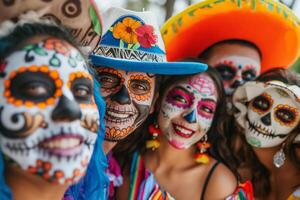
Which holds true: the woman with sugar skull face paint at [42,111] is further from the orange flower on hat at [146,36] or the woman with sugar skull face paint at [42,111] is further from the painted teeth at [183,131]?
the painted teeth at [183,131]

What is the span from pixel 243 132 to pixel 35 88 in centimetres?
174

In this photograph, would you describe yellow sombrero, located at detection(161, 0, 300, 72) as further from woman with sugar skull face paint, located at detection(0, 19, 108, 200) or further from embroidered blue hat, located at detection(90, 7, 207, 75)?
woman with sugar skull face paint, located at detection(0, 19, 108, 200)

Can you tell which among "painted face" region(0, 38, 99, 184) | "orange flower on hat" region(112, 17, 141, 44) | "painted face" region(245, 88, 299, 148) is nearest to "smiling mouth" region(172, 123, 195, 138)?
"painted face" region(245, 88, 299, 148)

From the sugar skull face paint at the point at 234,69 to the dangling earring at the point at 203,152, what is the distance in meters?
0.50

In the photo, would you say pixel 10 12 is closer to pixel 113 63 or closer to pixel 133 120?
pixel 113 63

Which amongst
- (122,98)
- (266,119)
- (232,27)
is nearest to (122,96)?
(122,98)

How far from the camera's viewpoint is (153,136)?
2520 mm

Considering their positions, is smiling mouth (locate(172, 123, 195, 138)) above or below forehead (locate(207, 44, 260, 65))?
below

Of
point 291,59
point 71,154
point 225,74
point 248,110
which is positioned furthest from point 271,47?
point 71,154

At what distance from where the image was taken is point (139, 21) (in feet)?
6.73

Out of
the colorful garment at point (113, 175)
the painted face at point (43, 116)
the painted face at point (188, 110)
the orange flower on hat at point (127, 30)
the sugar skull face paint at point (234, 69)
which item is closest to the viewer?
the painted face at point (43, 116)

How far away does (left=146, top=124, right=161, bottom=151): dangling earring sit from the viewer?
2.51m

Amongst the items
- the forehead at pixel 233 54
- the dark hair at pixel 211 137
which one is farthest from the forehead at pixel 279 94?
the forehead at pixel 233 54

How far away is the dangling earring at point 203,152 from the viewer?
2.52 metres
